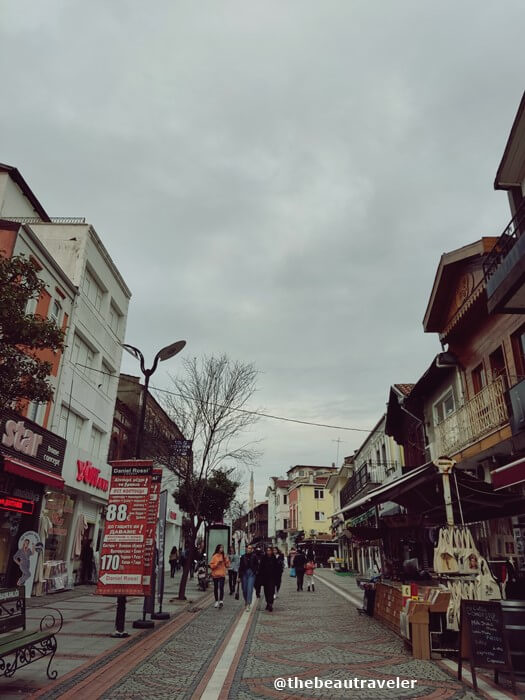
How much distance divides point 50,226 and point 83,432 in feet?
28.1

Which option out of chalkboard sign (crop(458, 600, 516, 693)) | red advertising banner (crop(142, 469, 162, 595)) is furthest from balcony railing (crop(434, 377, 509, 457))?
red advertising banner (crop(142, 469, 162, 595))

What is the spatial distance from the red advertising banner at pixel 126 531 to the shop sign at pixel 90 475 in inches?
413

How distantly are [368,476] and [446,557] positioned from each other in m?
23.9

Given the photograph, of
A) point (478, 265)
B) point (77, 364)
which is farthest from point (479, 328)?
point (77, 364)

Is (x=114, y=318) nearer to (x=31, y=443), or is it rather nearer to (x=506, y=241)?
(x=31, y=443)

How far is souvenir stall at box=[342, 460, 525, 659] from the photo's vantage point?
24.4 feet

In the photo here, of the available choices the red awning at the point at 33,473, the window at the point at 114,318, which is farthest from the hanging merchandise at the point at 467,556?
the window at the point at 114,318

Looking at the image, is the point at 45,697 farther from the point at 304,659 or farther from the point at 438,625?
the point at 438,625

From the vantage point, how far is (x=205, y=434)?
1959 cm

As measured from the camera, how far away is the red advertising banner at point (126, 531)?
915 centimetres

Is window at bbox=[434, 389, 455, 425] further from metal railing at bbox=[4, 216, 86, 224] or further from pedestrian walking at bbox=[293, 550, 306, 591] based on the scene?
metal railing at bbox=[4, 216, 86, 224]

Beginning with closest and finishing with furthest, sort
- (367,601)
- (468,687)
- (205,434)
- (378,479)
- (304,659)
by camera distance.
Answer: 1. (468,687)
2. (304,659)
3. (367,601)
4. (205,434)
5. (378,479)

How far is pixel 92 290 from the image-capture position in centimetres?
2186

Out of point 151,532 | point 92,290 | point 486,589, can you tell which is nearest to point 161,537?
point 151,532
